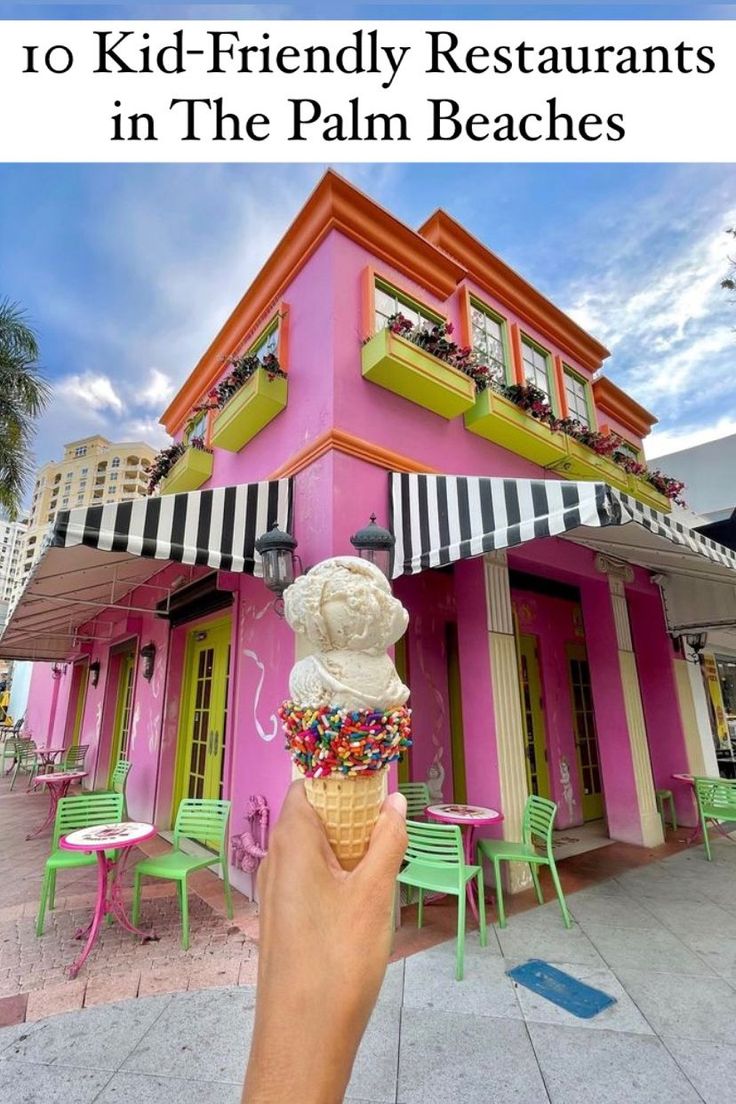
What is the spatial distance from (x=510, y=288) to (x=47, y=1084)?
26.1 ft

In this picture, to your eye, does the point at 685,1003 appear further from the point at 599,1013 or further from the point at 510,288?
the point at 510,288

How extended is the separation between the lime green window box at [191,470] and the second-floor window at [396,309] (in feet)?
9.30

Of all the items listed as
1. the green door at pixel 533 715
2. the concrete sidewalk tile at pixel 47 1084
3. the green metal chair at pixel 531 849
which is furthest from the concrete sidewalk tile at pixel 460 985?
the green door at pixel 533 715

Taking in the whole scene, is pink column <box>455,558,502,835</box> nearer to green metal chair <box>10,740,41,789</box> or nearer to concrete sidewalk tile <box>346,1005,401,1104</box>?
concrete sidewalk tile <box>346,1005,401,1104</box>

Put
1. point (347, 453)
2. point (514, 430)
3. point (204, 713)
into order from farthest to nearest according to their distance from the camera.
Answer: point (204, 713)
point (514, 430)
point (347, 453)

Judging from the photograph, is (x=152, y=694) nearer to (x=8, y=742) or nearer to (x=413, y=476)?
(x=413, y=476)

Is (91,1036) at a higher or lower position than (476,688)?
lower

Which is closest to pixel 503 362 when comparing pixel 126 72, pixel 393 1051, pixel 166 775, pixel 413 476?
pixel 413 476

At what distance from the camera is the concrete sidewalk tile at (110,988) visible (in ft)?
8.68

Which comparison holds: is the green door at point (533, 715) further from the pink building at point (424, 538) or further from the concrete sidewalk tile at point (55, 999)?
the concrete sidewalk tile at point (55, 999)

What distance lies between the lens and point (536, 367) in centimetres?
666

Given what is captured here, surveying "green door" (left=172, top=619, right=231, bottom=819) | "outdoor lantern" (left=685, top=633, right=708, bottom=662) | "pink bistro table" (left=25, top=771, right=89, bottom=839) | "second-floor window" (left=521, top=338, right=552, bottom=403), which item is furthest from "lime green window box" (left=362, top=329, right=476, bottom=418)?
"pink bistro table" (left=25, top=771, right=89, bottom=839)

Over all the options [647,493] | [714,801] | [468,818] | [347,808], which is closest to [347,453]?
[468,818]

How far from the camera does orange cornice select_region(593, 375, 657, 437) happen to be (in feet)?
25.6
